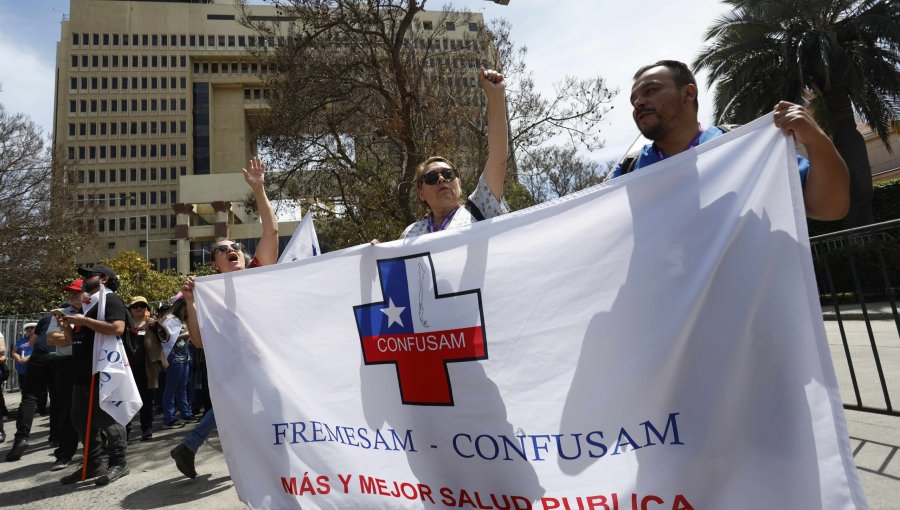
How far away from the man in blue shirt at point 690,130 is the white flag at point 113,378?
434 centimetres

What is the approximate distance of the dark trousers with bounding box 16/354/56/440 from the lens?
634 cm

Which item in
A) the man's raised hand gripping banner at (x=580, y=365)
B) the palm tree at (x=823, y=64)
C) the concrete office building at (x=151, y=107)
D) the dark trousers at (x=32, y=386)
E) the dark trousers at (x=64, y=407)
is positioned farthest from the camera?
the concrete office building at (x=151, y=107)

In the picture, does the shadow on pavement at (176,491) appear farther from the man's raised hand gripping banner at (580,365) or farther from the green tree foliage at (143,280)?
the green tree foliage at (143,280)

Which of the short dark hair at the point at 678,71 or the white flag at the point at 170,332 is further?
the white flag at the point at 170,332

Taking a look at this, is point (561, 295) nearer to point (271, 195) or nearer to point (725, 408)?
point (725, 408)

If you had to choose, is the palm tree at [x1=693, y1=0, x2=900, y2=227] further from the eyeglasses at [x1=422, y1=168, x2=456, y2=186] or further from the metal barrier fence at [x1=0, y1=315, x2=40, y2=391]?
the metal barrier fence at [x1=0, y1=315, x2=40, y2=391]

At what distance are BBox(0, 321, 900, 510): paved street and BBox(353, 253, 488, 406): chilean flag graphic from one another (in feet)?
6.56

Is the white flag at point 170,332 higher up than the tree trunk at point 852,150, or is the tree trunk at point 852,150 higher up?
the tree trunk at point 852,150

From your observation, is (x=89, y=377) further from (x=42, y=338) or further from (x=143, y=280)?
(x=143, y=280)

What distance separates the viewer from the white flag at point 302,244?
3982mm

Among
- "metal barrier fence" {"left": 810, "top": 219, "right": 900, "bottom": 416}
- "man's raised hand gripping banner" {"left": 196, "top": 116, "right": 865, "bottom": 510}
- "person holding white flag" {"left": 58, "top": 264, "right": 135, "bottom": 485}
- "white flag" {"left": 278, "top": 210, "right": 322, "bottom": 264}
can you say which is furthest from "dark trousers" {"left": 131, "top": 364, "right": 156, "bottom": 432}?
"metal barrier fence" {"left": 810, "top": 219, "right": 900, "bottom": 416}

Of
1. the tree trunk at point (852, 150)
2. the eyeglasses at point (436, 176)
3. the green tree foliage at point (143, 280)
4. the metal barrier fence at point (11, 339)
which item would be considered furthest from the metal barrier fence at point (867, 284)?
the green tree foliage at point (143, 280)

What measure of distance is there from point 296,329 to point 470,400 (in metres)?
1.16

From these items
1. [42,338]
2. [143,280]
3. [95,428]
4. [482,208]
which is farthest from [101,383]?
[143,280]
